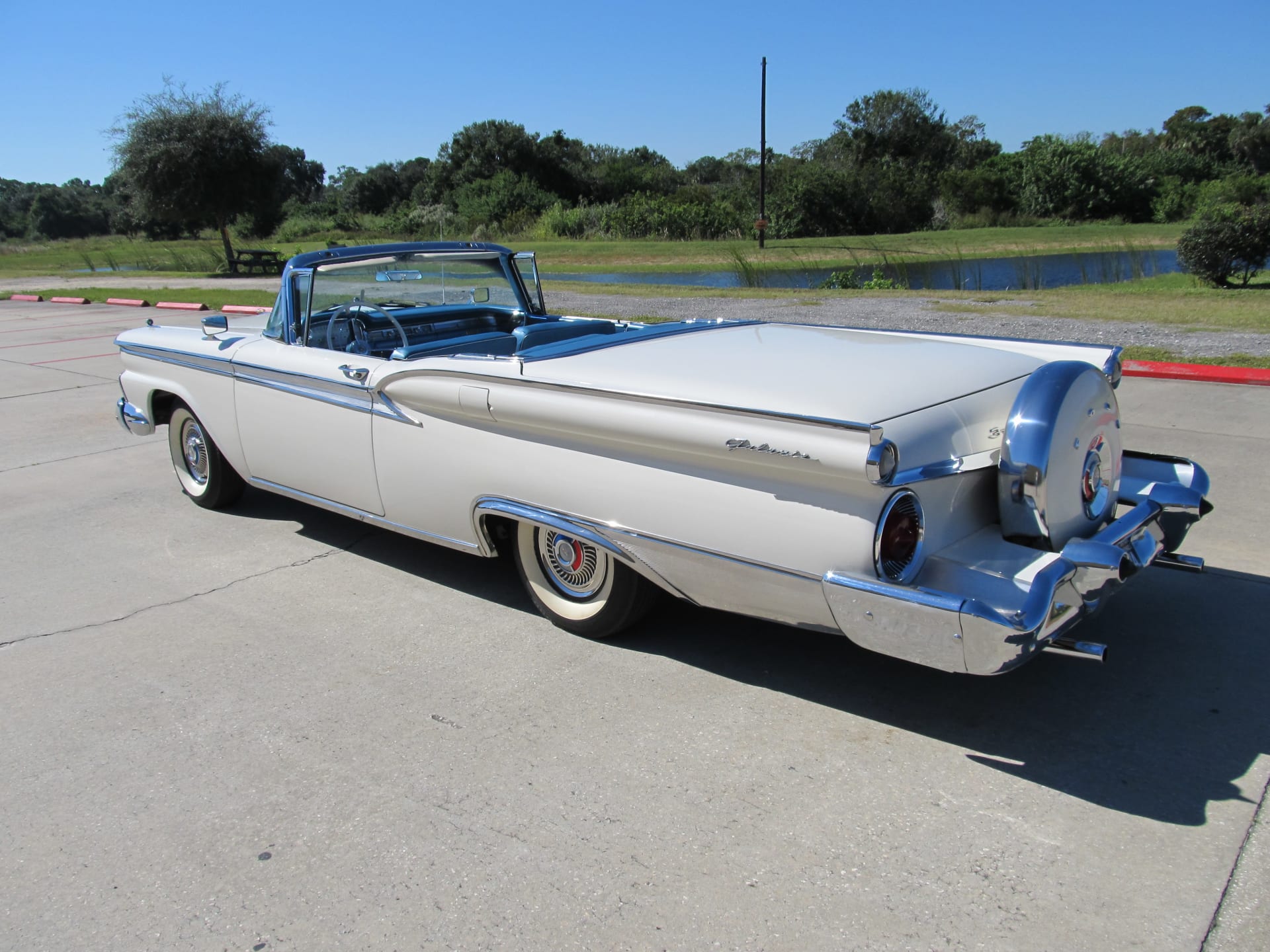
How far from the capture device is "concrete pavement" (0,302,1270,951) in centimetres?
238

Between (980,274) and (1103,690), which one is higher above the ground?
(980,274)

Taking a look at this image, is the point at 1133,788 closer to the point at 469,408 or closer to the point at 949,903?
the point at 949,903

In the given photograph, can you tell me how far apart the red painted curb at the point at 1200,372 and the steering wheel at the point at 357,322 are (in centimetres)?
647

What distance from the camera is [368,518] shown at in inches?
172

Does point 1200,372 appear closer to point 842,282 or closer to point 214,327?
point 214,327

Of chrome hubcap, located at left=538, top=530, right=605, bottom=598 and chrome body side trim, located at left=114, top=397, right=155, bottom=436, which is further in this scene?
chrome body side trim, located at left=114, top=397, right=155, bottom=436

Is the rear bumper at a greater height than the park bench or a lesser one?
lesser

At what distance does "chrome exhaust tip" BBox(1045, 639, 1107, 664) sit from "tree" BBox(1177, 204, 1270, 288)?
15.0 m

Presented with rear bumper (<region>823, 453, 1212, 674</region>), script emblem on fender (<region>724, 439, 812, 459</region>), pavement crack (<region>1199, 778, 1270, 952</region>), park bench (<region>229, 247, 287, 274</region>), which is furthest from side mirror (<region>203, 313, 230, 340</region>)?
park bench (<region>229, 247, 287, 274</region>)

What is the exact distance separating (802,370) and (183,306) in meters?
16.6

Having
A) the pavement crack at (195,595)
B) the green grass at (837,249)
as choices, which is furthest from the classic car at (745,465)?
the green grass at (837,249)

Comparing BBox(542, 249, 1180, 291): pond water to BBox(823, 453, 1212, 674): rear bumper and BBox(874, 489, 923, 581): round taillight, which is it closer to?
BBox(823, 453, 1212, 674): rear bumper

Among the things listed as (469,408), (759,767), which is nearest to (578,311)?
(469,408)

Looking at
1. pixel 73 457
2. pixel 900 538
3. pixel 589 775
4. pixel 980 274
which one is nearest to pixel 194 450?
pixel 73 457
